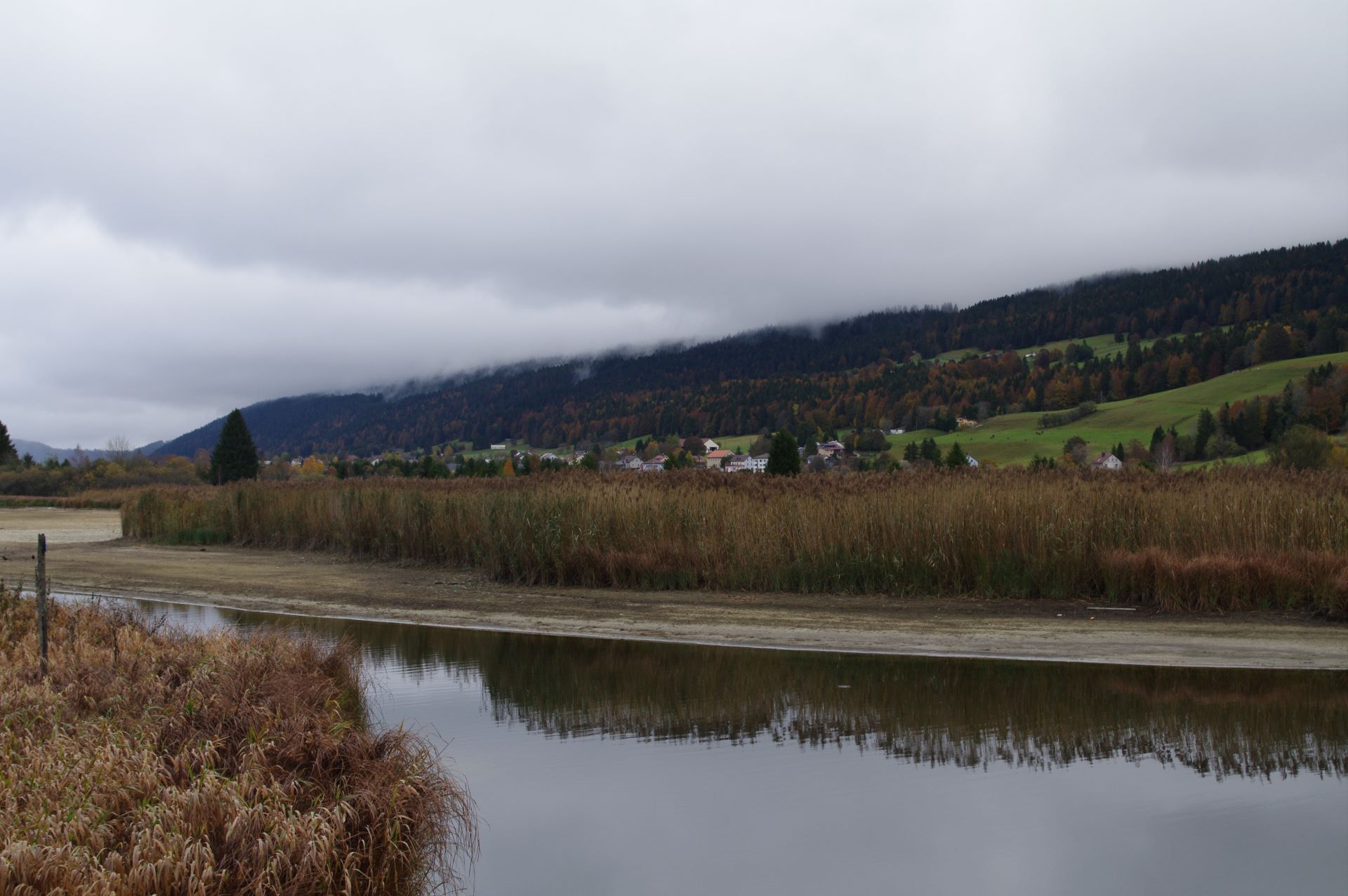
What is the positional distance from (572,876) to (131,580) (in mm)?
18008

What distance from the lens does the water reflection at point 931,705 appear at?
25.5 ft

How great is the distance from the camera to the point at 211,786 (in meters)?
5.65

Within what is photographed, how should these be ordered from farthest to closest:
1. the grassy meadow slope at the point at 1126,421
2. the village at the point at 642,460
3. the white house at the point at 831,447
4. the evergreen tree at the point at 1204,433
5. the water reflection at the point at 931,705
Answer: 1. the white house at the point at 831,447
2. the grassy meadow slope at the point at 1126,421
3. the evergreen tree at the point at 1204,433
4. the village at the point at 642,460
5. the water reflection at the point at 931,705

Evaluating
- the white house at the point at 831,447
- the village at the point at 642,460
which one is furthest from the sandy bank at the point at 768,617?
the white house at the point at 831,447

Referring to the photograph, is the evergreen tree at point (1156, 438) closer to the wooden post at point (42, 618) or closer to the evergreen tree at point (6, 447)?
the wooden post at point (42, 618)

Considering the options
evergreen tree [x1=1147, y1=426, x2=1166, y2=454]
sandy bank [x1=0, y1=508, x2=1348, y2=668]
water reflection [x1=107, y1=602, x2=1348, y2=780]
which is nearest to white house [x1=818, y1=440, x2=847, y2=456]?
evergreen tree [x1=1147, y1=426, x2=1166, y2=454]

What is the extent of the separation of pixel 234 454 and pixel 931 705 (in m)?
82.2

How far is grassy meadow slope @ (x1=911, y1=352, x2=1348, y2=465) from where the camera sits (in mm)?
113306

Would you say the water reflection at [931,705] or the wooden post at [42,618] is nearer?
the water reflection at [931,705]

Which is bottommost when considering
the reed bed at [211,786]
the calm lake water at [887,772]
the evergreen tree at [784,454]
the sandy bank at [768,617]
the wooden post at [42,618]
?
the calm lake water at [887,772]

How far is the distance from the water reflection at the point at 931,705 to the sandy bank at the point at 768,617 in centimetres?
75

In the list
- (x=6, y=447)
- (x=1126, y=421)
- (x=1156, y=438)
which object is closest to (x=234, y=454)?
(x=6, y=447)

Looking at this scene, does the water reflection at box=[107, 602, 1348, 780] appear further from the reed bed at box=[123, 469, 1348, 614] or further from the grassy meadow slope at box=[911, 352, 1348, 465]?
the grassy meadow slope at box=[911, 352, 1348, 465]

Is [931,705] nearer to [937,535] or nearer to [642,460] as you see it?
[937,535]
